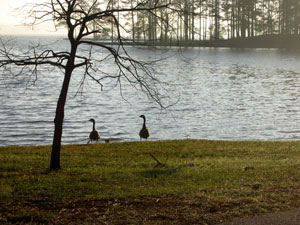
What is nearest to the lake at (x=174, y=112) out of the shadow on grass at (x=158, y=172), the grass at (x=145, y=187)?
the grass at (x=145, y=187)

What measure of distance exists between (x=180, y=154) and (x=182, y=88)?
3109 centimetres

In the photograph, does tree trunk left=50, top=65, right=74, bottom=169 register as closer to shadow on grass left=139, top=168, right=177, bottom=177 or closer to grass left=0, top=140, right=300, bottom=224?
grass left=0, top=140, right=300, bottom=224

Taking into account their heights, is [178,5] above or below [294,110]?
above

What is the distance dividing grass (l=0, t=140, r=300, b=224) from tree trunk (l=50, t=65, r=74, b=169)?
0.34 meters

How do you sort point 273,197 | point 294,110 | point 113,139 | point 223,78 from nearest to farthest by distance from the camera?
point 273,197
point 113,139
point 294,110
point 223,78

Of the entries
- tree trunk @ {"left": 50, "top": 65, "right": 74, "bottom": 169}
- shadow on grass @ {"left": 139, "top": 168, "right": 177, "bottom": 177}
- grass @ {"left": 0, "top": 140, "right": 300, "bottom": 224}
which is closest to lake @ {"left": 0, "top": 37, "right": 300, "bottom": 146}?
tree trunk @ {"left": 50, "top": 65, "right": 74, "bottom": 169}

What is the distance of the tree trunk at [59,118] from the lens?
1085 centimetres

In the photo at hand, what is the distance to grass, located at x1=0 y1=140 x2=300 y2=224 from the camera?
7480mm

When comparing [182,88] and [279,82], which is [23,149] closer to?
[182,88]

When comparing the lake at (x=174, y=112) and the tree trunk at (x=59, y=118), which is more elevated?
the tree trunk at (x=59, y=118)

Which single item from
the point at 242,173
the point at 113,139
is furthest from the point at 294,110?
the point at 242,173

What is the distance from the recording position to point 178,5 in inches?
412

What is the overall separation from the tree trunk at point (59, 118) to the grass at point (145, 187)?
0.34 metres

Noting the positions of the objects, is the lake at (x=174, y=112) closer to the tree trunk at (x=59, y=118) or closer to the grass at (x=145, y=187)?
the tree trunk at (x=59, y=118)
